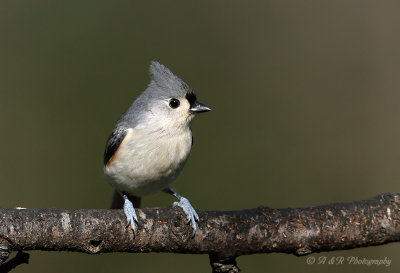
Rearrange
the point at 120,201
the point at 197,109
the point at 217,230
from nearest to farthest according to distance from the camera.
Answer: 1. the point at 217,230
2. the point at 197,109
3. the point at 120,201

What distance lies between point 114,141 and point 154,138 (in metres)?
0.28

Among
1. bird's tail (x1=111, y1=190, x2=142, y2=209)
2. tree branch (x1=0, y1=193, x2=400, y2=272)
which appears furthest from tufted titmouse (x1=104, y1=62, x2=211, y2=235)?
tree branch (x1=0, y1=193, x2=400, y2=272)

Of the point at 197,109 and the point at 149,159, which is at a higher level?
the point at 197,109

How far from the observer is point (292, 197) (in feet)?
11.6

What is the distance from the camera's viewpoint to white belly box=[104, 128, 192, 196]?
2488 millimetres

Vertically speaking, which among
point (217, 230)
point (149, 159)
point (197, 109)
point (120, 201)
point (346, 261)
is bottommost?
point (346, 261)

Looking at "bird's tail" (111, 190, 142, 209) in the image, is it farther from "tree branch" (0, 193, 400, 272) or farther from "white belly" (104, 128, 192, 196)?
"tree branch" (0, 193, 400, 272)

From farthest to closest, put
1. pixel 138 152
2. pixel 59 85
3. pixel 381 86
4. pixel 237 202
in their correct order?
1. pixel 381 86
2. pixel 59 85
3. pixel 237 202
4. pixel 138 152

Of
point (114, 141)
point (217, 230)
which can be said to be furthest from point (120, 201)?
point (217, 230)

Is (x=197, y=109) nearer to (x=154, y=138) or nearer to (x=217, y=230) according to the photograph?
(x=154, y=138)

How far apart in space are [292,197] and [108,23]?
212 cm

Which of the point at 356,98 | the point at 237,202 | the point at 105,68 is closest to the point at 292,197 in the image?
the point at 237,202

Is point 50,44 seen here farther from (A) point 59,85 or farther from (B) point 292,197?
(B) point 292,197

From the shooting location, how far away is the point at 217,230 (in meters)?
2.06
